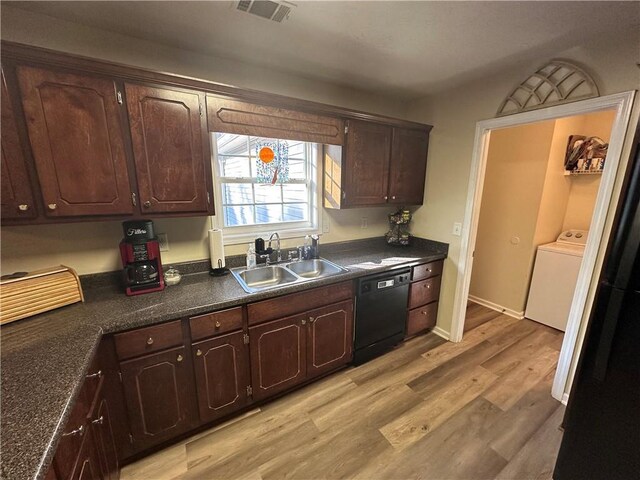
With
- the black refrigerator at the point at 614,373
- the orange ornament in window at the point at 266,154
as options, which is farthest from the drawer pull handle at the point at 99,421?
the black refrigerator at the point at 614,373

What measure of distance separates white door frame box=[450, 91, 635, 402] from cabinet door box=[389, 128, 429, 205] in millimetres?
475

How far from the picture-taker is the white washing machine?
2.68 metres

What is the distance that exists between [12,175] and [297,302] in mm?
1576

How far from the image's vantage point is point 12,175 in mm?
1206

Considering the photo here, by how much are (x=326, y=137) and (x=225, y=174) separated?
33.1 inches

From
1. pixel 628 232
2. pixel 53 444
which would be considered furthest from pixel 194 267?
pixel 628 232

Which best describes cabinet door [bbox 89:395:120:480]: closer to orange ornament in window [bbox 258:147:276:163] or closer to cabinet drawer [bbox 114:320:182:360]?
cabinet drawer [bbox 114:320:182:360]

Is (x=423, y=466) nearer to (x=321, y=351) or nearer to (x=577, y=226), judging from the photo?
(x=321, y=351)

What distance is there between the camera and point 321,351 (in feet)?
6.55

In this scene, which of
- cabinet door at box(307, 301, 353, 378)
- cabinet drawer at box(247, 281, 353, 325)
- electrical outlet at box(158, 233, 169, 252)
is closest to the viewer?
cabinet drawer at box(247, 281, 353, 325)

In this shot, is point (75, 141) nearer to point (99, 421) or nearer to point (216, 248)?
point (216, 248)

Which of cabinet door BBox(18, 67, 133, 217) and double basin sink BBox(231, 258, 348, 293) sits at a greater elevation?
cabinet door BBox(18, 67, 133, 217)

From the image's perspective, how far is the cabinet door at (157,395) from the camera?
1.37m

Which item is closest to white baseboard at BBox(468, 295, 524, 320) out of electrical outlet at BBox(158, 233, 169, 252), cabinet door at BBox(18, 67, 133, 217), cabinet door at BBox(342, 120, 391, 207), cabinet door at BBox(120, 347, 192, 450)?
cabinet door at BBox(342, 120, 391, 207)
